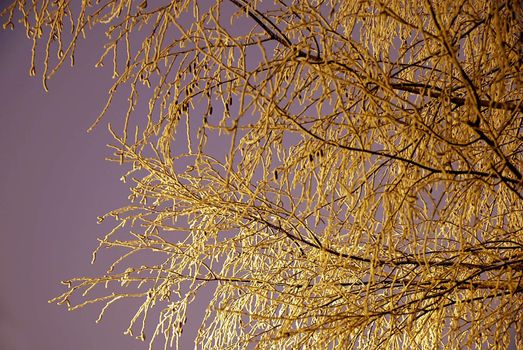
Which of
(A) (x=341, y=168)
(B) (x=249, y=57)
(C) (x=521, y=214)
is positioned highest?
(B) (x=249, y=57)

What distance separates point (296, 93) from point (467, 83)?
26cm

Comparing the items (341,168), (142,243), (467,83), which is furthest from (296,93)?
(142,243)

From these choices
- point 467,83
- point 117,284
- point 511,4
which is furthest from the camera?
point 117,284

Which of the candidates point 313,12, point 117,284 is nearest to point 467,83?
point 313,12

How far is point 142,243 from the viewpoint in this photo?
→ 3.42 ft

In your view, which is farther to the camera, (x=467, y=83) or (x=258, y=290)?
(x=258, y=290)

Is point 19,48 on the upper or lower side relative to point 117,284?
upper

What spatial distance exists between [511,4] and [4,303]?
412 centimetres

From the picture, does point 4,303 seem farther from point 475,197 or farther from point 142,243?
point 475,197

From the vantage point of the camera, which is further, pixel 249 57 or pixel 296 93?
pixel 249 57

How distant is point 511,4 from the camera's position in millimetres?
773

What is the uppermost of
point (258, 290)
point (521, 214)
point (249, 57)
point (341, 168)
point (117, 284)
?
point (249, 57)

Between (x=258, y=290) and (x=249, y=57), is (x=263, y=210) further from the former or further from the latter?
(x=249, y=57)

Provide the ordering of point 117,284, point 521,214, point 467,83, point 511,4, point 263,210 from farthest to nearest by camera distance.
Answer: point 117,284 → point 521,214 → point 263,210 → point 511,4 → point 467,83
